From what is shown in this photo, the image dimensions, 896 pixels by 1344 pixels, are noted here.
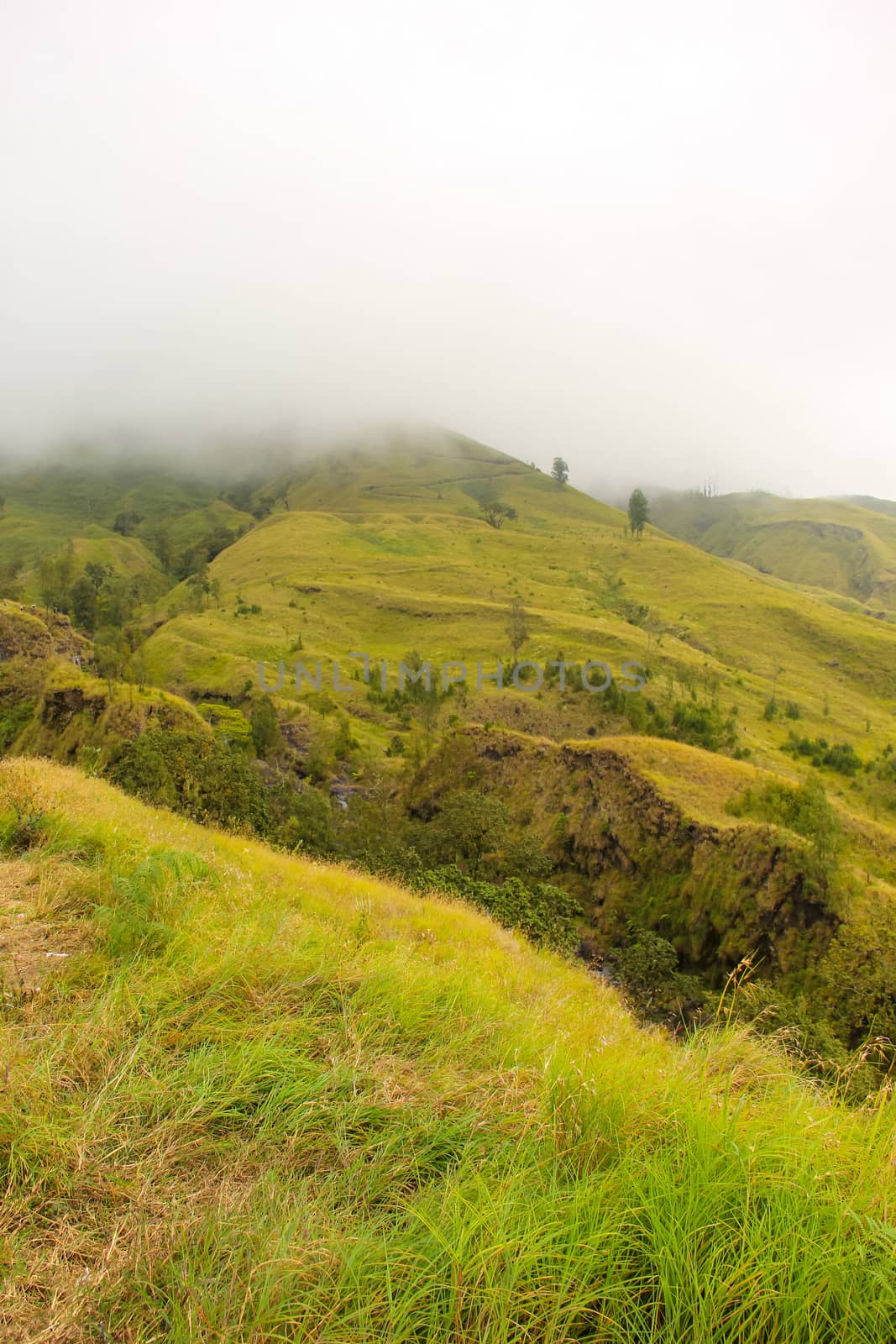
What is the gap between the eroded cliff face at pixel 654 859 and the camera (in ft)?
61.7

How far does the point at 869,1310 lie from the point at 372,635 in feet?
311

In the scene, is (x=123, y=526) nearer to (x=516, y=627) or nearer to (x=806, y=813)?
(x=516, y=627)

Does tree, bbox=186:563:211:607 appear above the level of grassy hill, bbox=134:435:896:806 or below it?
below

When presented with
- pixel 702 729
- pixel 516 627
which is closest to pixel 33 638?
pixel 516 627

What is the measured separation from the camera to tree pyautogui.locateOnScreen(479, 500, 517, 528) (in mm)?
161250

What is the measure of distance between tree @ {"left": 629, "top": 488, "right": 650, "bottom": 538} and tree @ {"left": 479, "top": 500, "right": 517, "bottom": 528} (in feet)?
110

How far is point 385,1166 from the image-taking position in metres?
2.84

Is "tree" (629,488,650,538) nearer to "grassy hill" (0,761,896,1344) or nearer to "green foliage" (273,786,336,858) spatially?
"green foliage" (273,786,336,858)

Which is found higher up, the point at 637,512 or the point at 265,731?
the point at 637,512

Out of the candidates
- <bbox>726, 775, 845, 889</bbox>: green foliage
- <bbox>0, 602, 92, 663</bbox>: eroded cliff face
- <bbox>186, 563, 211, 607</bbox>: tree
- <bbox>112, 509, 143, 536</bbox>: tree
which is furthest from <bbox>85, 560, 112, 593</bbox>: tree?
<bbox>726, 775, 845, 889</bbox>: green foliage

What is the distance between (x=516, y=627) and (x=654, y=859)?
199ft

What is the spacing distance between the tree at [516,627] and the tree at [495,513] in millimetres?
69359

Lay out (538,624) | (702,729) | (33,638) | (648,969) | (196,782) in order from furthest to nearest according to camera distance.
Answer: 1. (538,624)
2. (702,729)
3. (33,638)
4. (196,782)
5. (648,969)

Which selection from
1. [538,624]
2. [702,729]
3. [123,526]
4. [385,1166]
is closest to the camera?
[385,1166]
